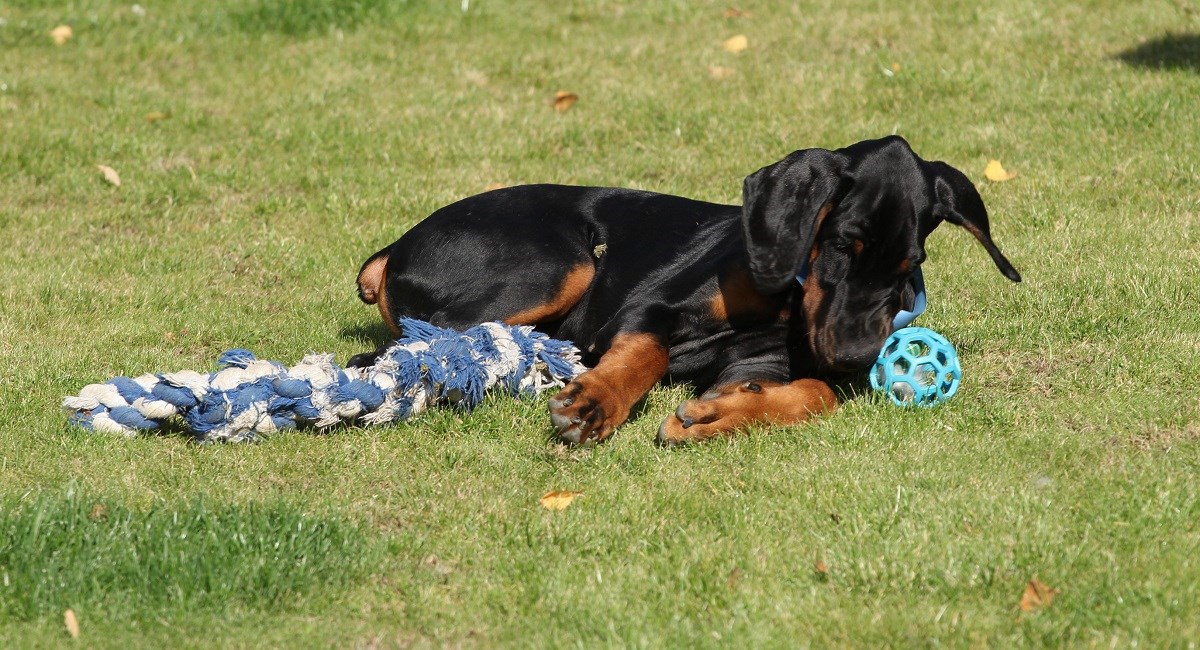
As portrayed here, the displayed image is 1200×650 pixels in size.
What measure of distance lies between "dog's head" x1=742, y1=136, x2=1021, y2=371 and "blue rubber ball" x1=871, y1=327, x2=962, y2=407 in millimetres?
134

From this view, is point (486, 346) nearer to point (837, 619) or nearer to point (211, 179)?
point (837, 619)

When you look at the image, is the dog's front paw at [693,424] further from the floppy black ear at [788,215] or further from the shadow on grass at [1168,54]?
the shadow on grass at [1168,54]

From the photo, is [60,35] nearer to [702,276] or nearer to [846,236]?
[702,276]

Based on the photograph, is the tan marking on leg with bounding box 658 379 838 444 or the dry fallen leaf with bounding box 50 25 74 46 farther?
the dry fallen leaf with bounding box 50 25 74 46

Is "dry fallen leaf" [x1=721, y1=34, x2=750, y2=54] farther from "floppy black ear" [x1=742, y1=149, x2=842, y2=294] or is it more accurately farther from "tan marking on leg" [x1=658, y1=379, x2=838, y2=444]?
"tan marking on leg" [x1=658, y1=379, x2=838, y2=444]

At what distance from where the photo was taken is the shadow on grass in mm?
8070

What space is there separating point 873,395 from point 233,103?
5501 millimetres

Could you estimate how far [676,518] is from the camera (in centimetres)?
371

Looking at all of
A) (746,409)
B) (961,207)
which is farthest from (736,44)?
(746,409)

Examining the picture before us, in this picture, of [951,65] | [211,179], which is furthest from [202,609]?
[951,65]

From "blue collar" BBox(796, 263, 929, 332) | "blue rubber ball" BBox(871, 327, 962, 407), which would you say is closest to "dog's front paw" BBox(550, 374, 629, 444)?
"blue collar" BBox(796, 263, 929, 332)

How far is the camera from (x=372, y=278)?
17.5ft

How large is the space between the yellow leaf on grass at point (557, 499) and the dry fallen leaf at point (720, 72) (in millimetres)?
5159

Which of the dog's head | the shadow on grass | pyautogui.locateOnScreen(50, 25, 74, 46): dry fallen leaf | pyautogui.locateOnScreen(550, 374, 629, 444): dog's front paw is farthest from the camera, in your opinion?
pyautogui.locateOnScreen(50, 25, 74, 46): dry fallen leaf
